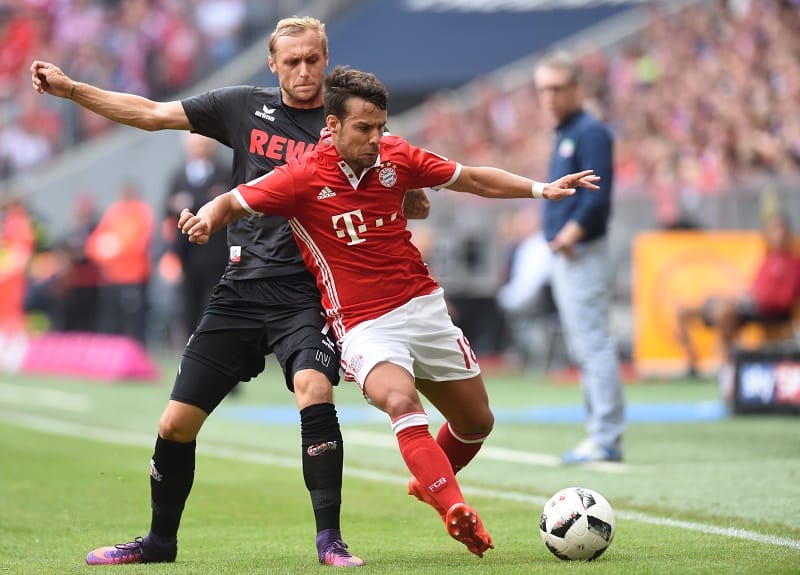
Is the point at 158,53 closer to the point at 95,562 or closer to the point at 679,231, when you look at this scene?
the point at 679,231

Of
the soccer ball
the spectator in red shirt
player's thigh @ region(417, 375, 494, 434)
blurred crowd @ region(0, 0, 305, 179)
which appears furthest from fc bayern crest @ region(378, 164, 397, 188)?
blurred crowd @ region(0, 0, 305, 179)

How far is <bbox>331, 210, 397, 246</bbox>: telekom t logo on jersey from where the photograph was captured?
19.4 feet

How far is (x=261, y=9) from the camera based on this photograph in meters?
26.8

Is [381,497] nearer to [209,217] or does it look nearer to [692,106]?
[209,217]

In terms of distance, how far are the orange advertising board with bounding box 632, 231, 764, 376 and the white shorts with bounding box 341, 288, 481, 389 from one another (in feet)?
35.7

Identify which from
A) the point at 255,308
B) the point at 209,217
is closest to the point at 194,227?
the point at 209,217

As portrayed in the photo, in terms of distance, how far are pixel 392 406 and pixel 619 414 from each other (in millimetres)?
3839

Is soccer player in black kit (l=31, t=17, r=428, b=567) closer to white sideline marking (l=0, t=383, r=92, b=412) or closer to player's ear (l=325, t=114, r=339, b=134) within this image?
player's ear (l=325, t=114, r=339, b=134)

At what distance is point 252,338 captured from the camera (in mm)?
6078

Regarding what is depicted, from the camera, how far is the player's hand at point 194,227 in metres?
5.51

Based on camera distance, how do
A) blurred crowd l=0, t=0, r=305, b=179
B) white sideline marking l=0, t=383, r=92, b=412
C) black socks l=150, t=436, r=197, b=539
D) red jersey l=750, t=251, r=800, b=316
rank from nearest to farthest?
1. black socks l=150, t=436, r=197, b=539
2. white sideline marking l=0, t=383, r=92, b=412
3. red jersey l=750, t=251, r=800, b=316
4. blurred crowd l=0, t=0, r=305, b=179

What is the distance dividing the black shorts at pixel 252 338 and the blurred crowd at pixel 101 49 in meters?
21.3

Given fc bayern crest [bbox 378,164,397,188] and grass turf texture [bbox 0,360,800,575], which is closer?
grass turf texture [bbox 0,360,800,575]

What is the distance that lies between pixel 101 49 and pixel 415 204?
2441 cm
